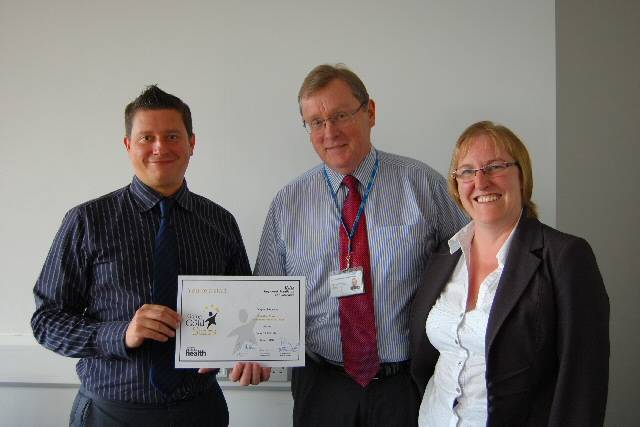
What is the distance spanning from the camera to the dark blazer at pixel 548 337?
1.32 meters

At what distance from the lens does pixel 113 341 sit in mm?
1475

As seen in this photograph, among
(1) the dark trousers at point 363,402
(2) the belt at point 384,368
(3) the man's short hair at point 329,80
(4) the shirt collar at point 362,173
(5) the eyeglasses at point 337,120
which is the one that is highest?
(3) the man's short hair at point 329,80

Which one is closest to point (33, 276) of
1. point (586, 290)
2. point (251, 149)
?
point (251, 149)

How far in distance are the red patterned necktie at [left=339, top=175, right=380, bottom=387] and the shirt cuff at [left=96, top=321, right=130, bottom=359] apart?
0.77m

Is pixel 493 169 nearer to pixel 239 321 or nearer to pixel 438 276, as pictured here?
pixel 438 276

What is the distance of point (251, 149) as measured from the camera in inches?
96.2

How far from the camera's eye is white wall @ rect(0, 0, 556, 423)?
2.37m

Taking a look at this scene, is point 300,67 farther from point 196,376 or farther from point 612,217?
point 612,217

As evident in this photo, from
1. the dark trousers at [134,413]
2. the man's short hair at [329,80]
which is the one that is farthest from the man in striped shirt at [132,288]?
the man's short hair at [329,80]

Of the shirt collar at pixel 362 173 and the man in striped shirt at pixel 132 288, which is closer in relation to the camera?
the man in striped shirt at pixel 132 288

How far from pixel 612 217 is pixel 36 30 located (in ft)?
10.5

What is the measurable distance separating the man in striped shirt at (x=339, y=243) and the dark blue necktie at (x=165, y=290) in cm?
48

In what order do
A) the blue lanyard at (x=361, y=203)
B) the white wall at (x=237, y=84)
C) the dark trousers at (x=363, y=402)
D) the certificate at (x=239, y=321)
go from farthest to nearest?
1. the white wall at (x=237, y=84)
2. the blue lanyard at (x=361, y=203)
3. the dark trousers at (x=363, y=402)
4. the certificate at (x=239, y=321)

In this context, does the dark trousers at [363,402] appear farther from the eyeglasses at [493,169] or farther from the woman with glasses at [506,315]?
the eyeglasses at [493,169]
